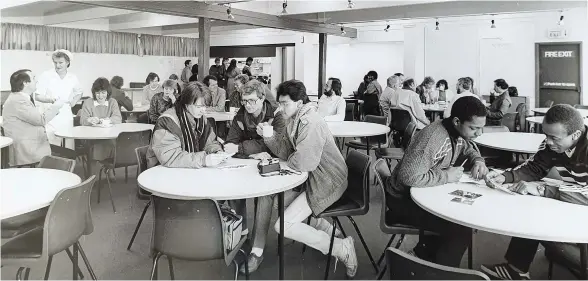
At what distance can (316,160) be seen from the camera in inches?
99.2

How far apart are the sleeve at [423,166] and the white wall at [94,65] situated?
8.94 feet

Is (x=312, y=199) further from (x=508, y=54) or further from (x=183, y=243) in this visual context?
(x=508, y=54)

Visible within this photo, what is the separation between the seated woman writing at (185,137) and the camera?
259 cm

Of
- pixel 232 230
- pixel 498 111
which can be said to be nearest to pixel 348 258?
pixel 232 230

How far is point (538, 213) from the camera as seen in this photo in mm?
1805

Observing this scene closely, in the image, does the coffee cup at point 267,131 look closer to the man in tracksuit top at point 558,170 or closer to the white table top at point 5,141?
the man in tracksuit top at point 558,170

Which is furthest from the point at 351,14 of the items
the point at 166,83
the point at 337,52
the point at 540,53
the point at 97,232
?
the point at 97,232

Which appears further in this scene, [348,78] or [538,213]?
[348,78]

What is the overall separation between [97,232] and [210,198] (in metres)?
1.99

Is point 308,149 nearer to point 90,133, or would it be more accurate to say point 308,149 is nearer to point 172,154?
point 172,154

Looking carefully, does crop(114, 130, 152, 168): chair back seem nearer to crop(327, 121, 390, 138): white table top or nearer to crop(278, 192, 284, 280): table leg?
crop(327, 121, 390, 138): white table top

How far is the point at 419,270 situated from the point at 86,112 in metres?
4.19

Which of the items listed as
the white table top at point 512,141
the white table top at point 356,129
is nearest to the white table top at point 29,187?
the white table top at point 356,129

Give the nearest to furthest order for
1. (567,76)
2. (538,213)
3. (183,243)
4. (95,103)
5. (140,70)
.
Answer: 1. (538,213)
2. (183,243)
3. (95,103)
4. (567,76)
5. (140,70)
